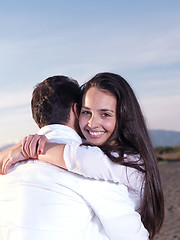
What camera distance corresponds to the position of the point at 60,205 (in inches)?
83.1

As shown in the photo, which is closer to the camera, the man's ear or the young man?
the young man

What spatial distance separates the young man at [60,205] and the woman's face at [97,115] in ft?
1.08

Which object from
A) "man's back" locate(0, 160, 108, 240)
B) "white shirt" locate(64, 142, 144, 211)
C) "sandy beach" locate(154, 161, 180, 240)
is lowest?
"sandy beach" locate(154, 161, 180, 240)

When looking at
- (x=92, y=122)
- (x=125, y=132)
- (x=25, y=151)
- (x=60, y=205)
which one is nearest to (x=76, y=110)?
(x=92, y=122)

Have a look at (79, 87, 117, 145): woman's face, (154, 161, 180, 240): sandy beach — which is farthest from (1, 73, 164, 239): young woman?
(154, 161, 180, 240): sandy beach

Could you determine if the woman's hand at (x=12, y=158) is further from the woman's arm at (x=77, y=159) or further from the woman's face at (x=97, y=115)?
the woman's face at (x=97, y=115)

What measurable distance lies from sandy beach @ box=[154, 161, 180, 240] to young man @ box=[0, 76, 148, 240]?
511cm

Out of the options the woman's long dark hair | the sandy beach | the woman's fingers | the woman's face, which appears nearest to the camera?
the woman's fingers

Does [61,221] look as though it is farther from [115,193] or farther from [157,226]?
[157,226]

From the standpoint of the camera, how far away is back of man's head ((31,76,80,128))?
2475 mm

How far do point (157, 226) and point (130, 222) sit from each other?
1.90 feet

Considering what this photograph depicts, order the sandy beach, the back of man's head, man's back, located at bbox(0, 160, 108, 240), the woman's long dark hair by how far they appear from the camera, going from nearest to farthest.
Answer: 1. man's back, located at bbox(0, 160, 108, 240)
2. the back of man's head
3. the woman's long dark hair
4. the sandy beach

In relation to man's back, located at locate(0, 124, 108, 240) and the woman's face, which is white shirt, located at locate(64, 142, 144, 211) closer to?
man's back, located at locate(0, 124, 108, 240)

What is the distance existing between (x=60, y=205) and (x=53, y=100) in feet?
2.33
